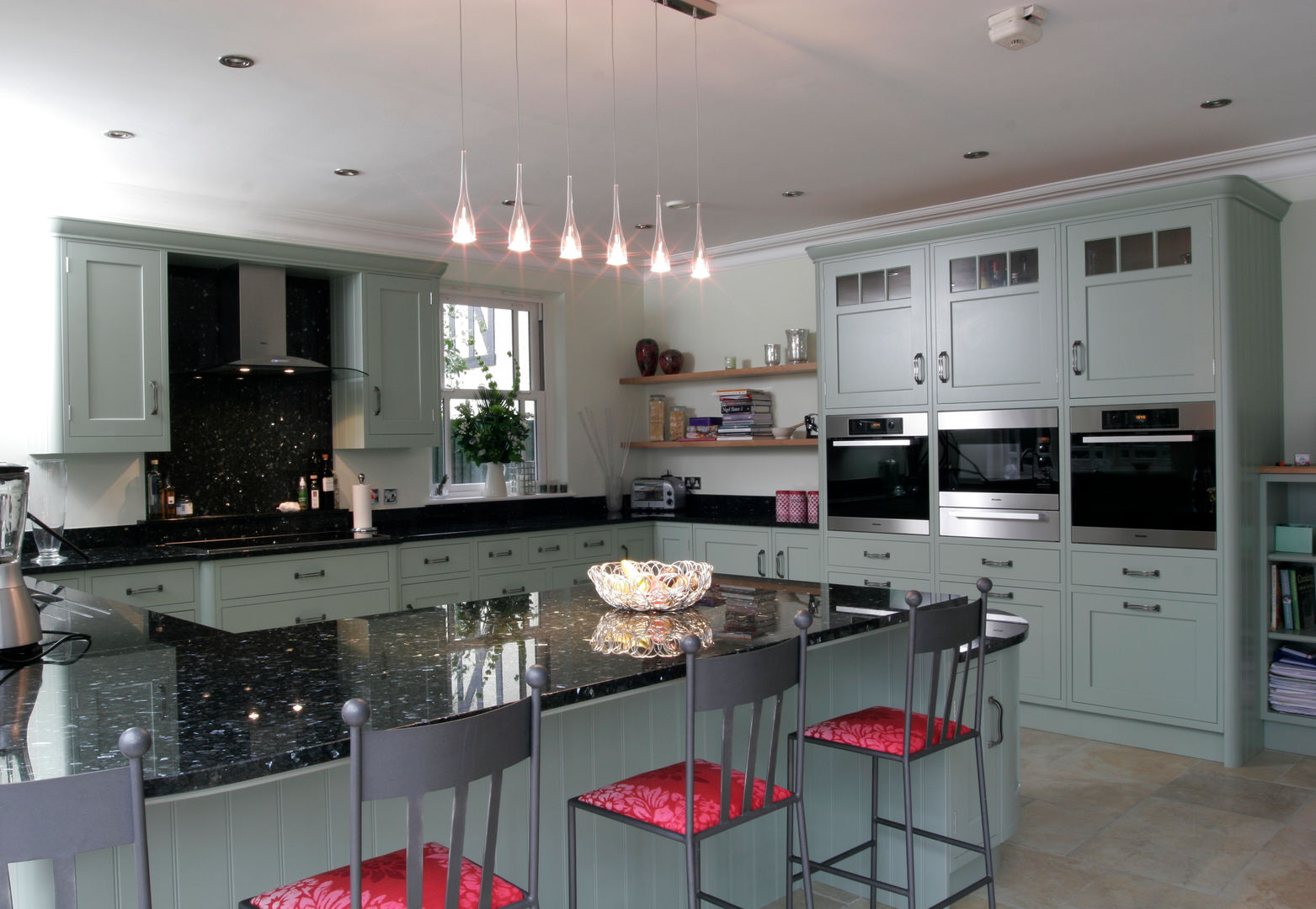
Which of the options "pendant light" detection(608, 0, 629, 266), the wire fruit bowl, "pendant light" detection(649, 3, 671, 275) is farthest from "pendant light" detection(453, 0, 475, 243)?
the wire fruit bowl

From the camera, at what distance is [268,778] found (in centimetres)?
145

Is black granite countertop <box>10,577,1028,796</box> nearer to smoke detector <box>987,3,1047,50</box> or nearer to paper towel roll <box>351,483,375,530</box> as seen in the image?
smoke detector <box>987,3,1047,50</box>

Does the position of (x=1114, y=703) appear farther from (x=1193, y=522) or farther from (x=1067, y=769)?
(x=1193, y=522)

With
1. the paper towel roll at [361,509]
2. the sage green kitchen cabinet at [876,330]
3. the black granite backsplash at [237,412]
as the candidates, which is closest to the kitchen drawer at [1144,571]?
the sage green kitchen cabinet at [876,330]

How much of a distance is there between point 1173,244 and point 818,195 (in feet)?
5.22

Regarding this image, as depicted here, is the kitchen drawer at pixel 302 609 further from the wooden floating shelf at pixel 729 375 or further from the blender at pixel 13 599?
the wooden floating shelf at pixel 729 375

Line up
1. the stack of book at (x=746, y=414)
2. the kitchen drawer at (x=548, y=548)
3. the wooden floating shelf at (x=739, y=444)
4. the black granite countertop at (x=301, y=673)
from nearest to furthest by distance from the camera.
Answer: the black granite countertop at (x=301, y=673) < the kitchen drawer at (x=548, y=548) < the wooden floating shelf at (x=739, y=444) < the stack of book at (x=746, y=414)

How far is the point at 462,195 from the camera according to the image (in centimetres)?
246

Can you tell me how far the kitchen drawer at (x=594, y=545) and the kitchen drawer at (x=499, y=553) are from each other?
0.37 metres

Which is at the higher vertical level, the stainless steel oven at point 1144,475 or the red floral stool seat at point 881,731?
the stainless steel oven at point 1144,475

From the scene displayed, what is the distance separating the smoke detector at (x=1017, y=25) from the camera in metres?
2.86

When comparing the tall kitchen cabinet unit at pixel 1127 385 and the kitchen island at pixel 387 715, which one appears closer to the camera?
the kitchen island at pixel 387 715

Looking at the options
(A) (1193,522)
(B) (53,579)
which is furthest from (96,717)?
Answer: (A) (1193,522)

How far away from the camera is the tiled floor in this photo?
2916mm
